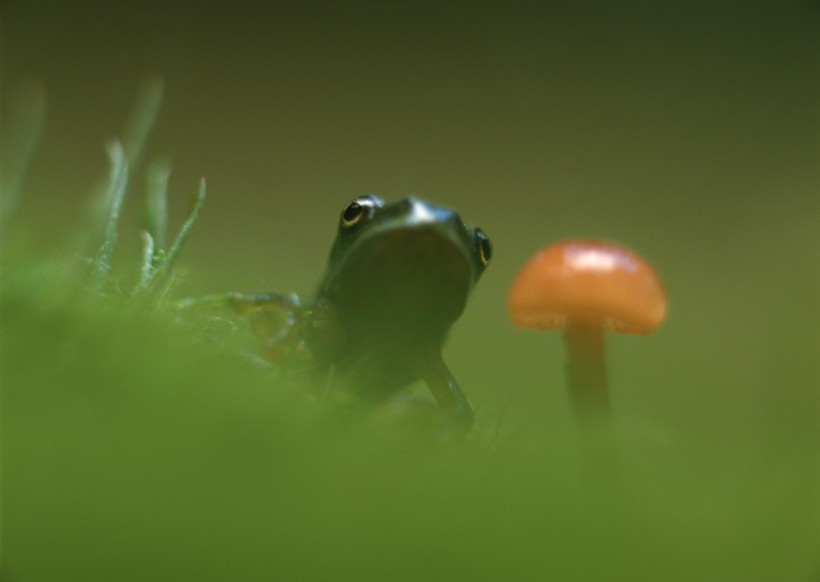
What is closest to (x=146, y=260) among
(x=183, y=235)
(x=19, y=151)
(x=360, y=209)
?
(x=183, y=235)

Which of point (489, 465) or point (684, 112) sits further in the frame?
point (684, 112)

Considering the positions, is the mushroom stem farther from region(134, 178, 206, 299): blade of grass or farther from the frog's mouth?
region(134, 178, 206, 299): blade of grass

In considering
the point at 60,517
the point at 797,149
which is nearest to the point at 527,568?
the point at 60,517

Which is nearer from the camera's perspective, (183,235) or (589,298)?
(183,235)

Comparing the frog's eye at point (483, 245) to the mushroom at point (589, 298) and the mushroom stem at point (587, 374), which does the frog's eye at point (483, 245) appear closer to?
the mushroom at point (589, 298)

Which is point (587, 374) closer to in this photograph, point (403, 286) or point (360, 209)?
point (403, 286)

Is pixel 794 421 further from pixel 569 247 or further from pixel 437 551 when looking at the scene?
pixel 569 247

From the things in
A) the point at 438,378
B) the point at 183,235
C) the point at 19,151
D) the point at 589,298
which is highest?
the point at 19,151

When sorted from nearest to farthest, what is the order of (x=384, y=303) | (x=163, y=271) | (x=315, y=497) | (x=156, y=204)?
1. (x=315, y=497)
2. (x=163, y=271)
3. (x=156, y=204)
4. (x=384, y=303)
